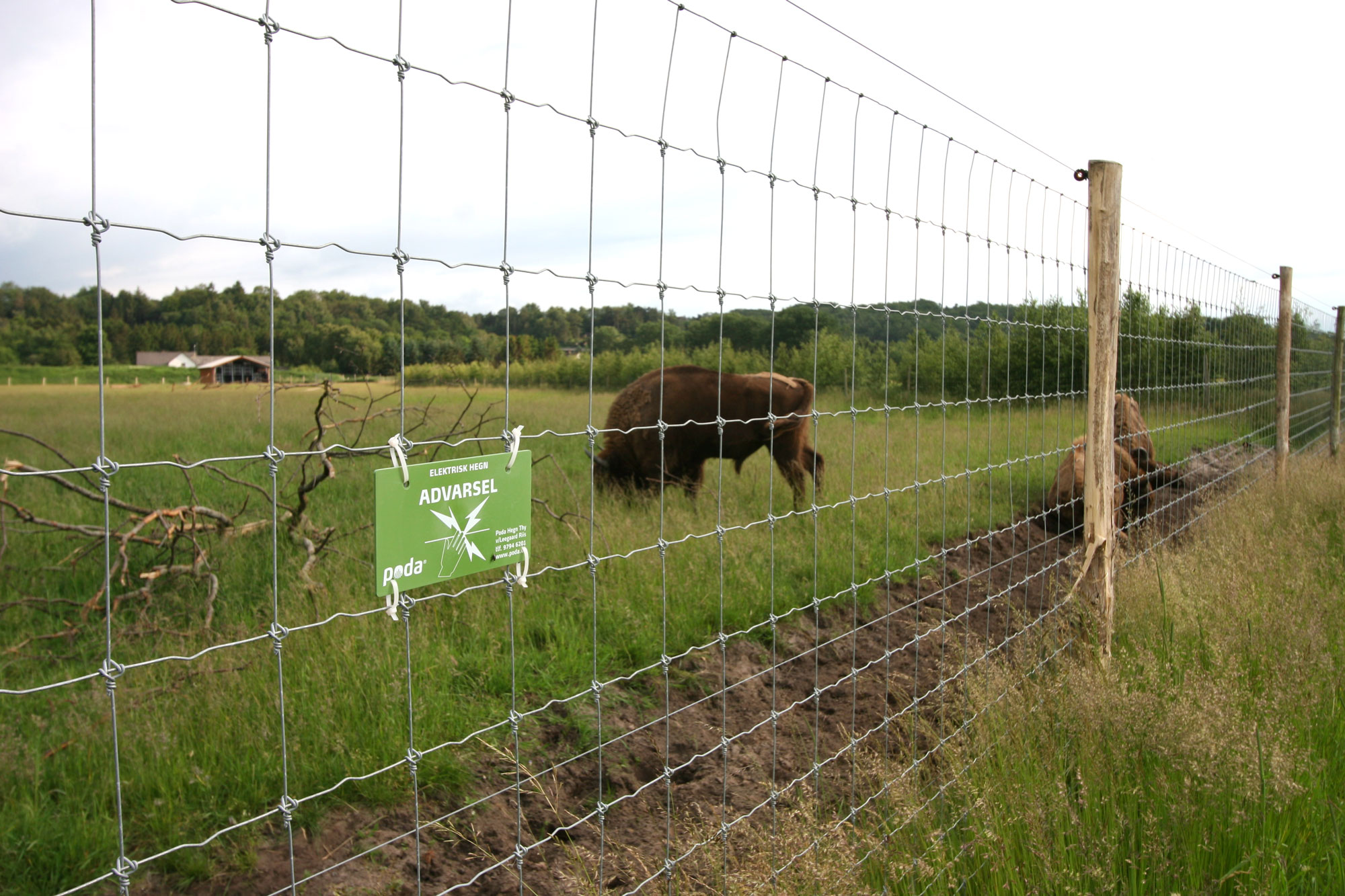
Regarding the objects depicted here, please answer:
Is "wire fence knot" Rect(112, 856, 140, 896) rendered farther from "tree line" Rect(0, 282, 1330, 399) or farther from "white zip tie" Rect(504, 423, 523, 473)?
"white zip tie" Rect(504, 423, 523, 473)

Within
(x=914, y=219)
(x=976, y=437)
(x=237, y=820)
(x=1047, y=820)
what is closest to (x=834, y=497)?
(x=976, y=437)

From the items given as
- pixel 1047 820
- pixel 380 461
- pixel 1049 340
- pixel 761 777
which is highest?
pixel 1049 340

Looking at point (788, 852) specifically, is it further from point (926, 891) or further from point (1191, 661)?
point (1191, 661)

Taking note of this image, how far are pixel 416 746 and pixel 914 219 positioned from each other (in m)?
2.79

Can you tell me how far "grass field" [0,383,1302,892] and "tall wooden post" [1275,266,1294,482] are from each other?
4.52 metres

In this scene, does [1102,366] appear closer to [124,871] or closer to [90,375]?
[90,375]

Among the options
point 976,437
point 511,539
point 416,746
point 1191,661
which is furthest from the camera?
point 976,437

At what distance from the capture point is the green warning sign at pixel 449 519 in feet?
5.63

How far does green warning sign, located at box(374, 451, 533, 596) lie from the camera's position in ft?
5.63

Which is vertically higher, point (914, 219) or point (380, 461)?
point (914, 219)

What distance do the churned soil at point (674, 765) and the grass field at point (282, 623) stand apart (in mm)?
112

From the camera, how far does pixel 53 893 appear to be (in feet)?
7.81

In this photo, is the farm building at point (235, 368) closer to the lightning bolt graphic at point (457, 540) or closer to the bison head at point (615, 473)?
the lightning bolt graphic at point (457, 540)

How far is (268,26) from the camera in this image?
63.2 inches
